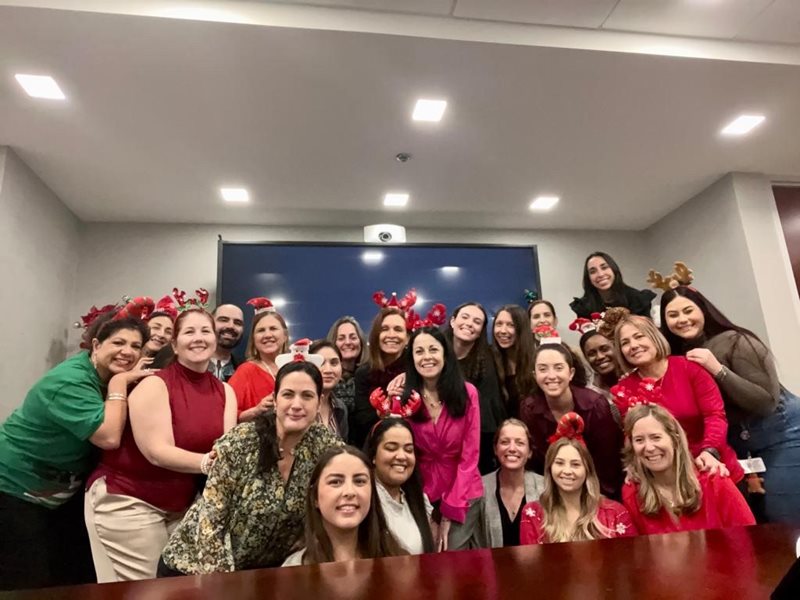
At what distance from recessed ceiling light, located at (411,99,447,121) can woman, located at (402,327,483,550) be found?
4.72 ft

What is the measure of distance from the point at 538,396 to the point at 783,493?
0.95 m

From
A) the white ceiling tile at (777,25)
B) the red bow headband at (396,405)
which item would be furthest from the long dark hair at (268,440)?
the white ceiling tile at (777,25)

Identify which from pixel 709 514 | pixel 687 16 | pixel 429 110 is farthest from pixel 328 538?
pixel 687 16

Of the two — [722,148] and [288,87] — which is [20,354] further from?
[722,148]

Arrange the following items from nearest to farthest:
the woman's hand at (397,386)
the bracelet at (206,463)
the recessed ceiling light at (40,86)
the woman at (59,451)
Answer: the bracelet at (206,463), the woman at (59,451), the woman's hand at (397,386), the recessed ceiling light at (40,86)

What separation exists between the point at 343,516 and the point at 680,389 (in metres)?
1.37

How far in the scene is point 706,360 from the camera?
6.49 feet

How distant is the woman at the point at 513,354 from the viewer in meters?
2.42

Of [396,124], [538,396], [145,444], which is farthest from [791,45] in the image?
[145,444]

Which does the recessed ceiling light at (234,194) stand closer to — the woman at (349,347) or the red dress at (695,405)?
the woman at (349,347)

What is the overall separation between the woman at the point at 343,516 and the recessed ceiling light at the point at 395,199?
284 centimetres

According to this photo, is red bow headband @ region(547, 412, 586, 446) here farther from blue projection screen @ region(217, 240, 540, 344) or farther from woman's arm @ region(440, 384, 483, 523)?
blue projection screen @ region(217, 240, 540, 344)

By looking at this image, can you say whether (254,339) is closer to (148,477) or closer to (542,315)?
(148,477)

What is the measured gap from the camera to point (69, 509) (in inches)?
68.6
